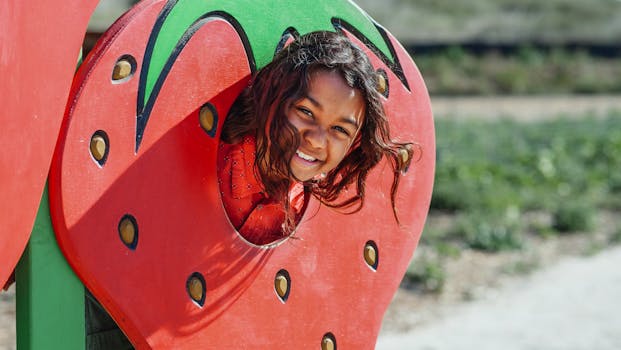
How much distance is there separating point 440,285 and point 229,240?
9.84 feet

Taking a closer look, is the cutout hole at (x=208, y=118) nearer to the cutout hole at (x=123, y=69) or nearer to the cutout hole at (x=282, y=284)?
the cutout hole at (x=123, y=69)

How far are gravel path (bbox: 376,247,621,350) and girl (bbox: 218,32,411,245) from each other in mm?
2127

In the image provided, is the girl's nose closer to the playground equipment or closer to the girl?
the girl

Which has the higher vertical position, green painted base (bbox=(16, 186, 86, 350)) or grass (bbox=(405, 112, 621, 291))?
grass (bbox=(405, 112, 621, 291))

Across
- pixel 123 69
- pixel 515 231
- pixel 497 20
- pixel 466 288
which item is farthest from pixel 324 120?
pixel 497 20

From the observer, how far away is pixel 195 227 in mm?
1804

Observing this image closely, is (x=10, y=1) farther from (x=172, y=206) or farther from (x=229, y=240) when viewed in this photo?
(x=229, y=240)

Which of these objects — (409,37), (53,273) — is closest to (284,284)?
(53,273)

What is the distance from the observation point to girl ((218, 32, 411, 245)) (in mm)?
1769

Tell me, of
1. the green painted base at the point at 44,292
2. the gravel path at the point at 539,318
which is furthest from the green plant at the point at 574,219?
the green painted base at the point at 44,292

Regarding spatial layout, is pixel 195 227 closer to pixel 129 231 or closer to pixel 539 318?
pixel 129 231

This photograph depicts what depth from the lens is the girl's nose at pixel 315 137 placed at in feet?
5.83

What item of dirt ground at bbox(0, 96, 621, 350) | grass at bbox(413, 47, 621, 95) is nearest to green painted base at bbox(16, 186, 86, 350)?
dirt ground at bbox(0, 96, 621, 350)

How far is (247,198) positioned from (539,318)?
9.10 feet
